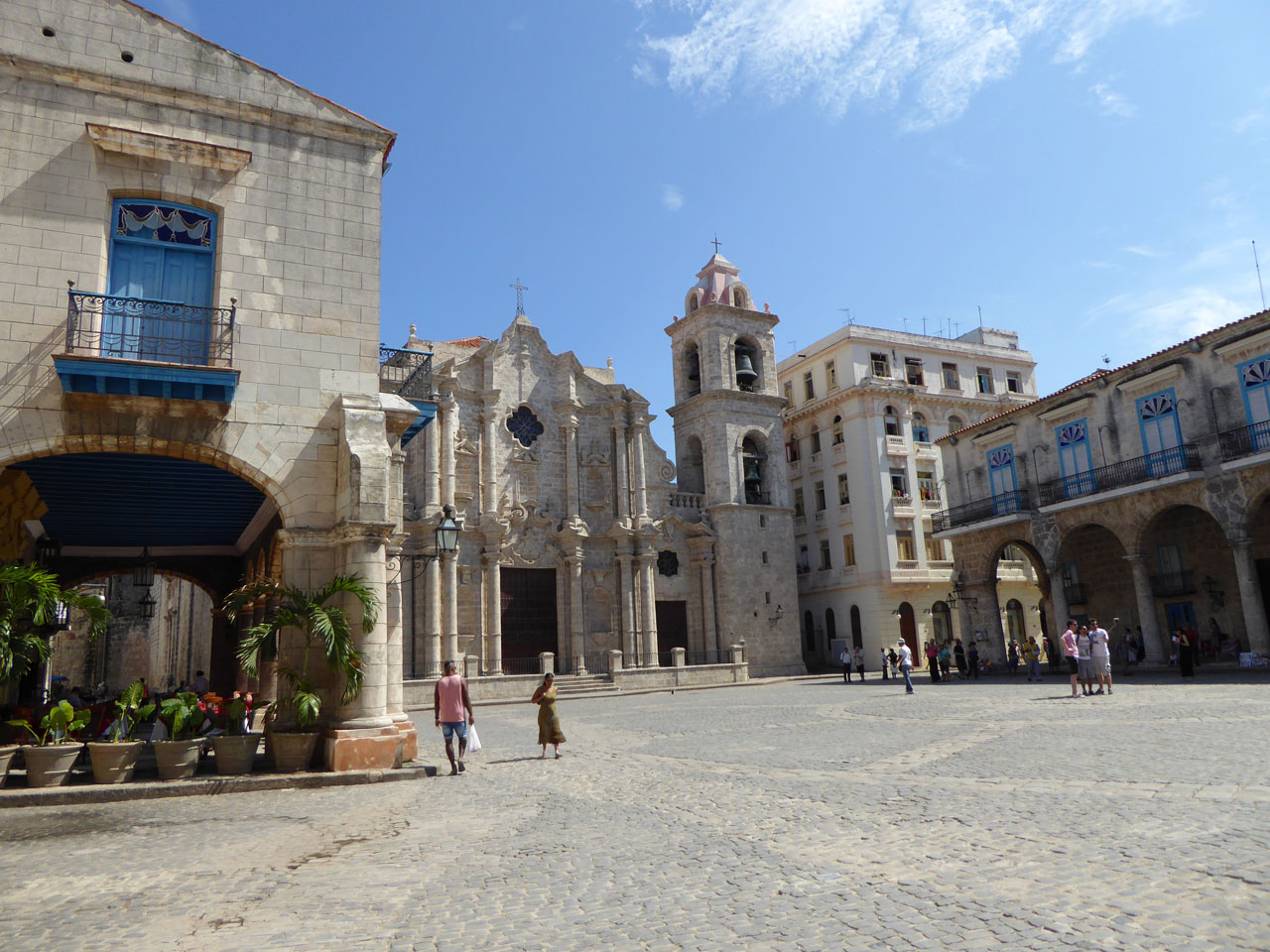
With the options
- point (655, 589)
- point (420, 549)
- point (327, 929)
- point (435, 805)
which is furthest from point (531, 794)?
point (655, 589)

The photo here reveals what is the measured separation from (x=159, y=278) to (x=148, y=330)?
35.7 inches

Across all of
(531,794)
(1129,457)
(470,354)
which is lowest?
(531,794)

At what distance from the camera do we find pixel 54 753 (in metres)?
10.2

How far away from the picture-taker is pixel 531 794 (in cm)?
1012

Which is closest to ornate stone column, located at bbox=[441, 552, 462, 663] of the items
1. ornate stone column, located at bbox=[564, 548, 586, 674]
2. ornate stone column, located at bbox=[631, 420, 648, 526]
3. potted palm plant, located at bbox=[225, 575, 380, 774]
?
ornate stone column, located at bbox=[564, 548, 586, 674]

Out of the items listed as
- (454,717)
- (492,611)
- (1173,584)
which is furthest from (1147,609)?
(454,717)

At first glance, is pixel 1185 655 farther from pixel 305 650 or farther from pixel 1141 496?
pixel 305 650

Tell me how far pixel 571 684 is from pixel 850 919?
93.9 ft

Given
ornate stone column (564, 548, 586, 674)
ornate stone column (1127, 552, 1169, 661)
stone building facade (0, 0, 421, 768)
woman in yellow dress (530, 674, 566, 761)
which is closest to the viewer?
stone building facade (0, 0, 421, 768)

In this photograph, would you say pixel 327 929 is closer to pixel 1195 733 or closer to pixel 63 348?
pixel 63 348

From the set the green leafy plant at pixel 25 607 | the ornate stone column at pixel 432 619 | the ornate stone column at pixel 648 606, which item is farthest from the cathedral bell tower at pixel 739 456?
the green leafy plant at pixel 25 607

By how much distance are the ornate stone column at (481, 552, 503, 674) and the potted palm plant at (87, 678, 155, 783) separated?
22.6 metres

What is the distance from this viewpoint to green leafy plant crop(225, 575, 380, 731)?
1091cm

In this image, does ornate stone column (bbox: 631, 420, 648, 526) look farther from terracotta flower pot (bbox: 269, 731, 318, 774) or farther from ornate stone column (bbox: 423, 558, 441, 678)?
terracotta flower pot (bbox: 269, 731, 318, 774)
